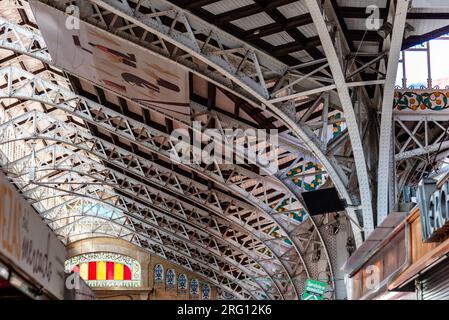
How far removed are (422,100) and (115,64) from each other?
7659mm

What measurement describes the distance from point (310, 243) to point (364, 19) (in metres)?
15.5

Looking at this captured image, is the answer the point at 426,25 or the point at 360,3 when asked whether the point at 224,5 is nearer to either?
the point at 360,3

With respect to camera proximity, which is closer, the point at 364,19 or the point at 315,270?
the point at 364,19

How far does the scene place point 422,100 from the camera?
18.3 m

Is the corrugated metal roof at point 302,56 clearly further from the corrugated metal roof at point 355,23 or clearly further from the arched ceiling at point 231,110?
the corrugated metal roof at point 355,23

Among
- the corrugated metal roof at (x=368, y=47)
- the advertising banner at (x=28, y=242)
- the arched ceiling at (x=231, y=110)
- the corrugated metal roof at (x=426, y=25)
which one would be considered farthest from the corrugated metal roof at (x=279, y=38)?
the advertising banner at (x=28, y=242)

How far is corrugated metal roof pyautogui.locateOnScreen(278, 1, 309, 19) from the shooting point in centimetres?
1530

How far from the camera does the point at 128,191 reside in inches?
1476

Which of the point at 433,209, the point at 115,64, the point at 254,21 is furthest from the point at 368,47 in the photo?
the point at 433,209

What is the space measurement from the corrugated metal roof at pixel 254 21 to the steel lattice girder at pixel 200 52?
469 millimetres

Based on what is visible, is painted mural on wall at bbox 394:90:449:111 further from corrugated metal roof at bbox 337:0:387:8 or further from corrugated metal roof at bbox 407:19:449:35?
corrugated metal roof at bbox 337:0:387:8

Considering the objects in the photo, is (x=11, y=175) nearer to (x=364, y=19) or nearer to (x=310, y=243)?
(x=310, y=243)

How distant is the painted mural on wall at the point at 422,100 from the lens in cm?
1822
